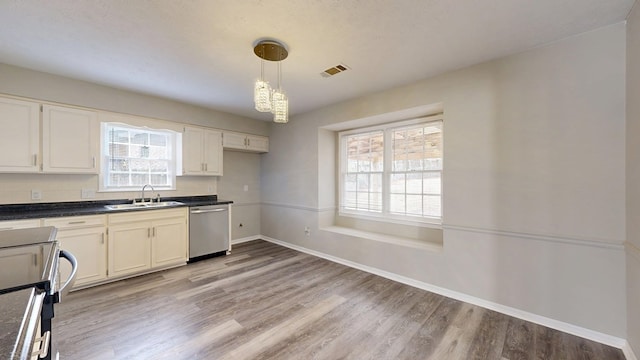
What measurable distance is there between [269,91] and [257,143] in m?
2.87

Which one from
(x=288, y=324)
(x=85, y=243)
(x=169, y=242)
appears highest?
(x=85, y=243)

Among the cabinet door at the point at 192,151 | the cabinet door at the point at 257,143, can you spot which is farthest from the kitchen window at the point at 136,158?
the cabinet door at the point at 257,143

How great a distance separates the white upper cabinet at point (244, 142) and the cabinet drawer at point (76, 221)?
6.85 feet

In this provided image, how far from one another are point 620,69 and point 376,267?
301 centimetres

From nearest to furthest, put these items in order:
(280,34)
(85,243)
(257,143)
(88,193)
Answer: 1. (280,34)
2. (85,243)
3. (88,193)
4. (257,143)

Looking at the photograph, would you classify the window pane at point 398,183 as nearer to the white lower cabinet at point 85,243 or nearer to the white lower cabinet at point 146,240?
the white lower cabinet at point 146,240

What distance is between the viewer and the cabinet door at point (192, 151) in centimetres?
407

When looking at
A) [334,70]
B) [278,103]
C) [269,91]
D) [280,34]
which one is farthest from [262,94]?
[334,70]

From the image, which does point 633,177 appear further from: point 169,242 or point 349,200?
point 169,242

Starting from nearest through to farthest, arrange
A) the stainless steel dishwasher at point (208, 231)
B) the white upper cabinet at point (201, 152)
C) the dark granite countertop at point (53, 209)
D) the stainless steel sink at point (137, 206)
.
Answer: the dark granite countertop at point (53, 209), the stainless steel sink at point (137, 206), the stainless steel dishwasher at point (208, 231), the white upper cabinet at point (201, 152)

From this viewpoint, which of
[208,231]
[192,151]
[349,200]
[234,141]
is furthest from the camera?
[234,141]

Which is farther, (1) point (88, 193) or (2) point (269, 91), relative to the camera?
(1) point (88, 193)

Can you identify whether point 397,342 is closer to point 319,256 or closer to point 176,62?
point 319,256

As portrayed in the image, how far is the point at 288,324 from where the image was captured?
7.42 feet
